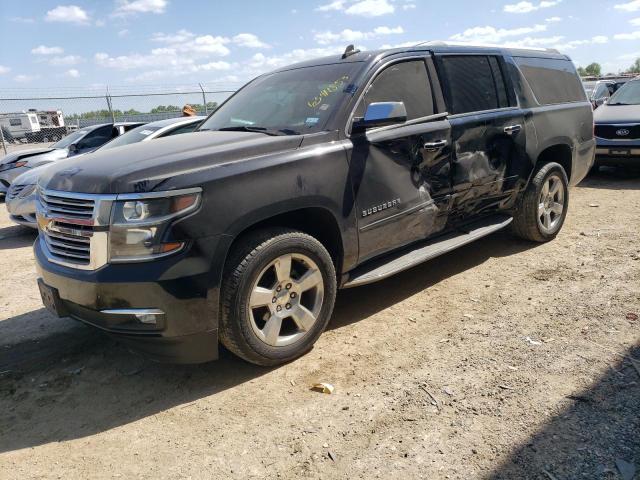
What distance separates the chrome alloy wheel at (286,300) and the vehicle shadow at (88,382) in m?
0.33

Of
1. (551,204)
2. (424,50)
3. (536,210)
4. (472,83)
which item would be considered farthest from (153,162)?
(551,204)

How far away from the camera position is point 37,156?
9.90m

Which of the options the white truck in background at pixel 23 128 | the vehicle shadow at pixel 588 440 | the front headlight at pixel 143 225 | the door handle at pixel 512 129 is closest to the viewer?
the vehicle shadow at pixel 588 440

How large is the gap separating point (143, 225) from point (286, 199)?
2.77 ft

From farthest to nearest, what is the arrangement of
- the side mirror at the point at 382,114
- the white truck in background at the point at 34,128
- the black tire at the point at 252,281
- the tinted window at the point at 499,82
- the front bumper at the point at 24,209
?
the white truck in background at the point at 34,128, the front bumper at the point at 24,209, the tinted window at the point at 499,82, the side mirror at the point at 382,114, the black tire at the point at 252,281

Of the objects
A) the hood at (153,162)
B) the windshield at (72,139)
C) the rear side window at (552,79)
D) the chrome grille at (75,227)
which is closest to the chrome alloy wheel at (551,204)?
the rear side window at (552,79)

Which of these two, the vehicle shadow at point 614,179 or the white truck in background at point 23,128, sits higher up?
the white truck in background at point 23,128

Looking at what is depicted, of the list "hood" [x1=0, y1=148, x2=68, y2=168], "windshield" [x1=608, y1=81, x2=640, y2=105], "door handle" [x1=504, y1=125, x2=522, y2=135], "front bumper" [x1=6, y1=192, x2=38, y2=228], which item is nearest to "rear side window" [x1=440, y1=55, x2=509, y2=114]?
"door handle" [x1=504, y1=125, x2=522, y2=135]

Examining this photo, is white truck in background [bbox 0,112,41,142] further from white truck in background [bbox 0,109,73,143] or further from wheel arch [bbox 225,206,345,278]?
wheel arch [bbox 225,206,345,278]

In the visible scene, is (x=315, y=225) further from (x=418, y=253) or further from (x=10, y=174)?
(x=10, y=174)

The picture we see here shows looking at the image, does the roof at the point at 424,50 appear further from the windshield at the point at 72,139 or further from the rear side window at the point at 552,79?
the windshield at the point at 72,139

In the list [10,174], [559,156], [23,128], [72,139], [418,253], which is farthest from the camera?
[23,128]

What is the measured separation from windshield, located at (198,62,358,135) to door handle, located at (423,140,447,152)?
743mm

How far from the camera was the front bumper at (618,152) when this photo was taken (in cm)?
860
